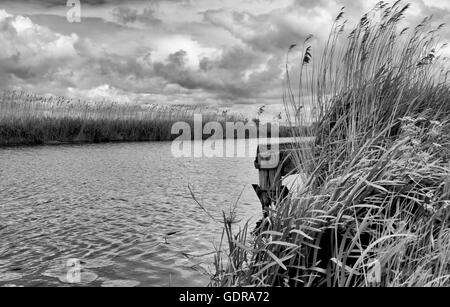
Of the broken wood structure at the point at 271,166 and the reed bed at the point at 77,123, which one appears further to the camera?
the reed bed at the point at 77,123

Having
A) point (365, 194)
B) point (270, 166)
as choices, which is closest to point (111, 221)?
point (270, 166)

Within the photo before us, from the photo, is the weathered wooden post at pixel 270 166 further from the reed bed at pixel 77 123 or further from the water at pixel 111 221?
the reed bed at pixel 77 123

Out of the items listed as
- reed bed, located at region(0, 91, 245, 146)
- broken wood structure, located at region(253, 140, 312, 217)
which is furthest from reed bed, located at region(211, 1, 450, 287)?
reed bed, located at region(0, 91, 245, 146)

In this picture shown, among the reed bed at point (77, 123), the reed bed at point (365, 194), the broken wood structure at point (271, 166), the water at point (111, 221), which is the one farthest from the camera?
the reed bed at point (77, 123)

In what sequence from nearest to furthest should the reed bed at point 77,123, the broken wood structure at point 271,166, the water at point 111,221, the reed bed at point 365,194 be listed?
the reed bed at point 365,194 → the water at point 111,221 → the broken wood structure at point 271,166 → the reed bed at point 77,123

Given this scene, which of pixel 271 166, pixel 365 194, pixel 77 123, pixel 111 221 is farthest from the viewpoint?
pixel 77 123

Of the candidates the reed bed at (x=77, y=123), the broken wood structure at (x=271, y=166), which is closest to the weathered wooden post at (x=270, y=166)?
the broken wood structure at (x=271, y=166)

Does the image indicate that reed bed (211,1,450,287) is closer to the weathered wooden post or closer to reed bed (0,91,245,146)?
the weathered wooden post

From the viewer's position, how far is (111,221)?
20.7ft

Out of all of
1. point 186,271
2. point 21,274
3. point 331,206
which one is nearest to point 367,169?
point 331,206

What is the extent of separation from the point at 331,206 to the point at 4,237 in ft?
14.0

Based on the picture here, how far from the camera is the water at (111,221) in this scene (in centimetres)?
433

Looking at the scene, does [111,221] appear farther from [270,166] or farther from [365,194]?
[365,194]

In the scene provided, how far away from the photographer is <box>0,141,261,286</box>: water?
4.33 metres
